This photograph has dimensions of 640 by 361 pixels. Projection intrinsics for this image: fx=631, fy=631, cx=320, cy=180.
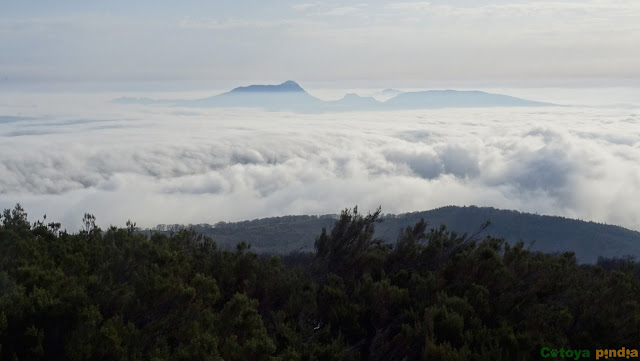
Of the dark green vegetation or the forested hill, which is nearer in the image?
the dark green vegetation

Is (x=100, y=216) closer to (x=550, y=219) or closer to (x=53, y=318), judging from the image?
(x=550, y=219)

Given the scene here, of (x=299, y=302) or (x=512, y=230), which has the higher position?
(x=299, y=302)

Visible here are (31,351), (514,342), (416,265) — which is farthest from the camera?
(416,265)

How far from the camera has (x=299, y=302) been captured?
10500 millimetres

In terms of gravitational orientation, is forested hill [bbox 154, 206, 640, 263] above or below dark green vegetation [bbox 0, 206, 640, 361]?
below

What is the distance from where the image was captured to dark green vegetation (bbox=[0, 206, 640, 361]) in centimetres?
787

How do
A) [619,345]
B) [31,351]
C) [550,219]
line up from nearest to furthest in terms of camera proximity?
[31,351]
[619,345]
[550,219]

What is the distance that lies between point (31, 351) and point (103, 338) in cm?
82

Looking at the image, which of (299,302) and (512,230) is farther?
(512,230)

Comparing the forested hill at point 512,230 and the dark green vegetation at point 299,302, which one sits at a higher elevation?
the dark green vegetation at point 299,302

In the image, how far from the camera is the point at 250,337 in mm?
8523

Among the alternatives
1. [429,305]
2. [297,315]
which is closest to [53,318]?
[297,315]

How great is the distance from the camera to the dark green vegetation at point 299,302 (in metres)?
7.87

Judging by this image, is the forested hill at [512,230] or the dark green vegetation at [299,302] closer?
the dark green vegetation at [299,302]
